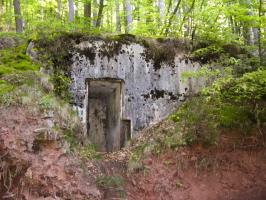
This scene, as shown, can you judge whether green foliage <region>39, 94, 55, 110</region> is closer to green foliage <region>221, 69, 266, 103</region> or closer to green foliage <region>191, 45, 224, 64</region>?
green foliage <region>221, 69, 266, 103</region>

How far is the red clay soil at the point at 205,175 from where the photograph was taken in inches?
263

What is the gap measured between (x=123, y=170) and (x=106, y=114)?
3689 millimetres

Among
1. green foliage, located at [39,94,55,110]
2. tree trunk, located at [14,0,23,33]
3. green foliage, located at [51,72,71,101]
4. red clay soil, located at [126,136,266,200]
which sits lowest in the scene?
red clay soil, located at [126,136,266,200]

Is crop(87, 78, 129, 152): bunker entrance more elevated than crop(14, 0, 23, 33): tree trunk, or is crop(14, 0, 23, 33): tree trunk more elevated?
crop(14, 0, 23, 33): tree trunk

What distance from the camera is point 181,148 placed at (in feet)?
24.4

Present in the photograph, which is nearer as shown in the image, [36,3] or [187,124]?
[187,124]

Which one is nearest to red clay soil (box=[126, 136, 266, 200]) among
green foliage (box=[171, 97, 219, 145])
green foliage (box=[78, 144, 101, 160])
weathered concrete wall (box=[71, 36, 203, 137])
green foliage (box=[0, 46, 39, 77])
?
green foliage (box=[171, 97, 219, 145])

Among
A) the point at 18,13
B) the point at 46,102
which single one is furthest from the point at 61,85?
the point at 18,13

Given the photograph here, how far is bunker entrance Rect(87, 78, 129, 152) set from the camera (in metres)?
8.90

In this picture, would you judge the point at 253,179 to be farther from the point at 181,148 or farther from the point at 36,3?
the point at 36,3

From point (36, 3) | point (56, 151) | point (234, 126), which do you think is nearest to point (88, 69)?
point (56, 151)

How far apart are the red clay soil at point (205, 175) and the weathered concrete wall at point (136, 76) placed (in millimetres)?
1868

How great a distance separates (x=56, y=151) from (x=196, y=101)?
4.02m

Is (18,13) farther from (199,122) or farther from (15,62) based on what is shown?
(199,122)
